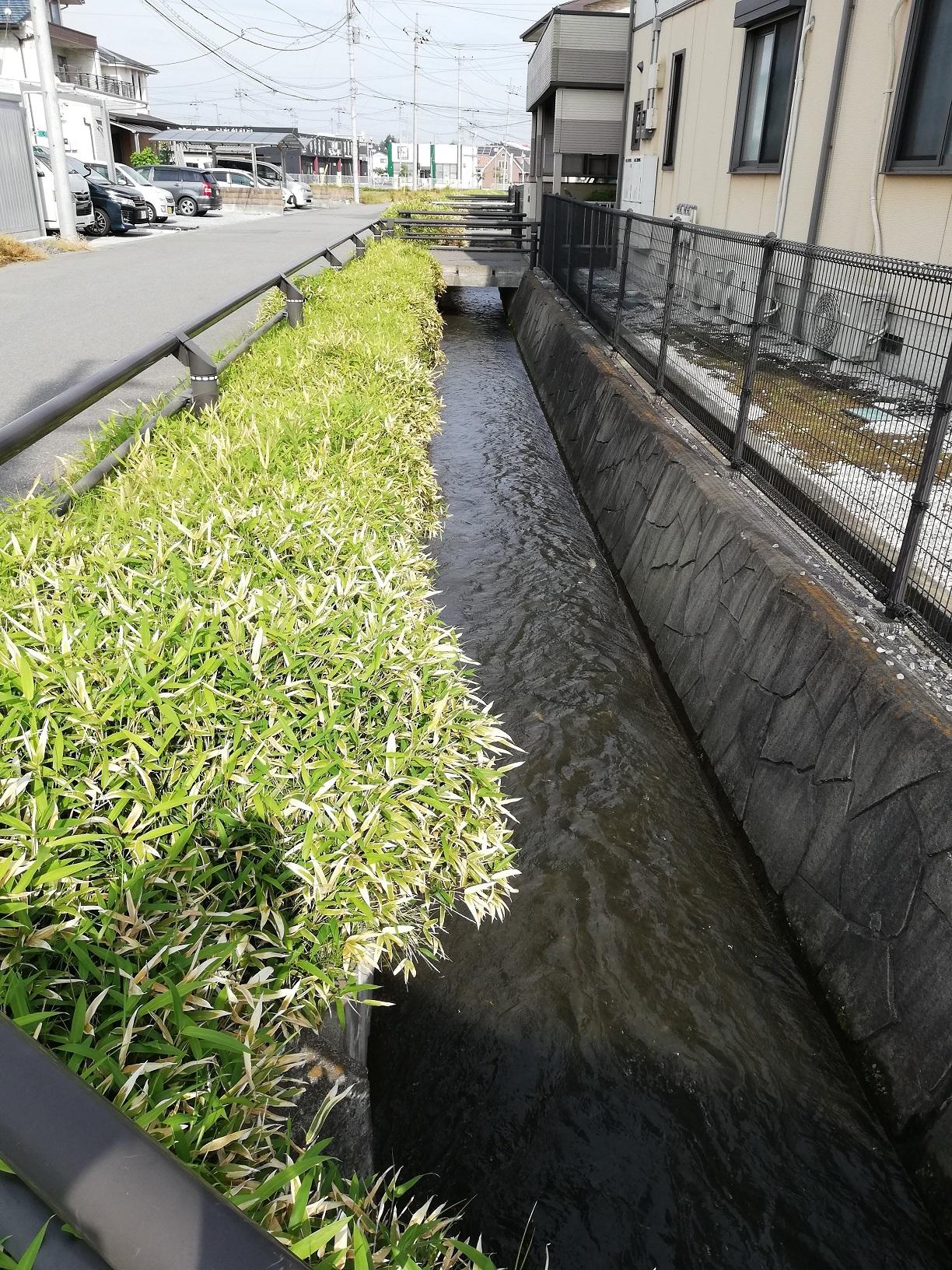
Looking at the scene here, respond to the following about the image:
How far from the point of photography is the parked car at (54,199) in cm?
2194

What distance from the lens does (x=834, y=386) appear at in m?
4.26

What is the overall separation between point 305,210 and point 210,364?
155 feet

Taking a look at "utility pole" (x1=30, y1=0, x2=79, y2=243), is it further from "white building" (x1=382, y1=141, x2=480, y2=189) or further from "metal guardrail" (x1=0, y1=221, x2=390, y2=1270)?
"white building" (x1=382, y1=141, x2=480, y2=189)

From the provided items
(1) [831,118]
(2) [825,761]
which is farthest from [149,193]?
(2) [825,761]

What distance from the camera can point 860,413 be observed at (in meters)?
3.96

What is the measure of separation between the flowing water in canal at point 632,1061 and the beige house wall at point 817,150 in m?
4.88

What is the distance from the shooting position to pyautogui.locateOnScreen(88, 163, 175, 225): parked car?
94.1ft

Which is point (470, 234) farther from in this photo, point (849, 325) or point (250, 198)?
point (250, 198)

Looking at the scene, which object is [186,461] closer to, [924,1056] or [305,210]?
[924,1056]

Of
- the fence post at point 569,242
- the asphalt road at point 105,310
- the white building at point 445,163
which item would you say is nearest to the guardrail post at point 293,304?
the asphalt road at point 105,310

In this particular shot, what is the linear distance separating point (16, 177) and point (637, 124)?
46.0ft

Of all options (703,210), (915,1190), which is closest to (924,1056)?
(915,1190)

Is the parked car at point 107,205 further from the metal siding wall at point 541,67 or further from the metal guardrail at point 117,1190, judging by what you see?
the metal guardrail at point 117,1190

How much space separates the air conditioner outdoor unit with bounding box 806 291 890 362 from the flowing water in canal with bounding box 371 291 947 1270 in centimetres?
214
